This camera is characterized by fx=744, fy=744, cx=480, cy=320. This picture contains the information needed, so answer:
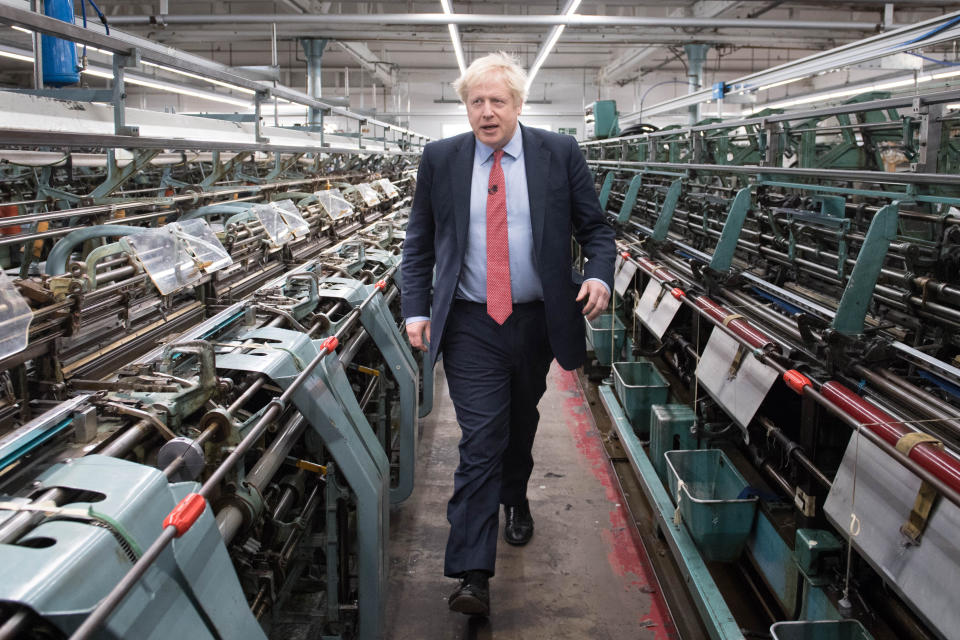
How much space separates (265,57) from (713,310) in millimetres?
15369

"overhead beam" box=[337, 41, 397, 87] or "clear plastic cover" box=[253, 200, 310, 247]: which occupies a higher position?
"overhead beam" box=[337, 41, 397, 87]

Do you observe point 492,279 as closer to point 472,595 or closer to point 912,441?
point 472,595

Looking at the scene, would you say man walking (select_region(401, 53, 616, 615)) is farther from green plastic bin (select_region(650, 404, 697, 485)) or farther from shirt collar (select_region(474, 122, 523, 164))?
green plastic bin (select_region(650, 404, 697, 485))

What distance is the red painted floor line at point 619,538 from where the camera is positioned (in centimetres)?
246

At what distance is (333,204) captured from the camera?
16.2 feet

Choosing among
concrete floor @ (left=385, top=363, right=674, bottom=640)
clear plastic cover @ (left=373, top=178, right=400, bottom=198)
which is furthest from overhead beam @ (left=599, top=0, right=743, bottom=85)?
concrete floor @ (left=385, top=363, right=674, bottom=640)

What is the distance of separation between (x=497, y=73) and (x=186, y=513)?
144 cm

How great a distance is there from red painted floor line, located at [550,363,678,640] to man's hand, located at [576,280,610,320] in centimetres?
109

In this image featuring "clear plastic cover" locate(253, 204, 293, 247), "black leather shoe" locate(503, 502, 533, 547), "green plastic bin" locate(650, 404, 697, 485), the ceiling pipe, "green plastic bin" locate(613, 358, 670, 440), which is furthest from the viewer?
the ceiling pipe

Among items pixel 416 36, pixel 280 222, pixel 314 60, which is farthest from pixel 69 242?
pixel 416 36

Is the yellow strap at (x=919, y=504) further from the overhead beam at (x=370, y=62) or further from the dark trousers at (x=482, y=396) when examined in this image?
the overhead beam at (x=370, y=62)

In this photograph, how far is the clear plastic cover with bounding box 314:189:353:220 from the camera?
4.82 metres

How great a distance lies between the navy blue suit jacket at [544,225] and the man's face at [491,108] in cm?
11

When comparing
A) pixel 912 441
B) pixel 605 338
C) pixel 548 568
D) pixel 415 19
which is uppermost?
pixel 415 19
